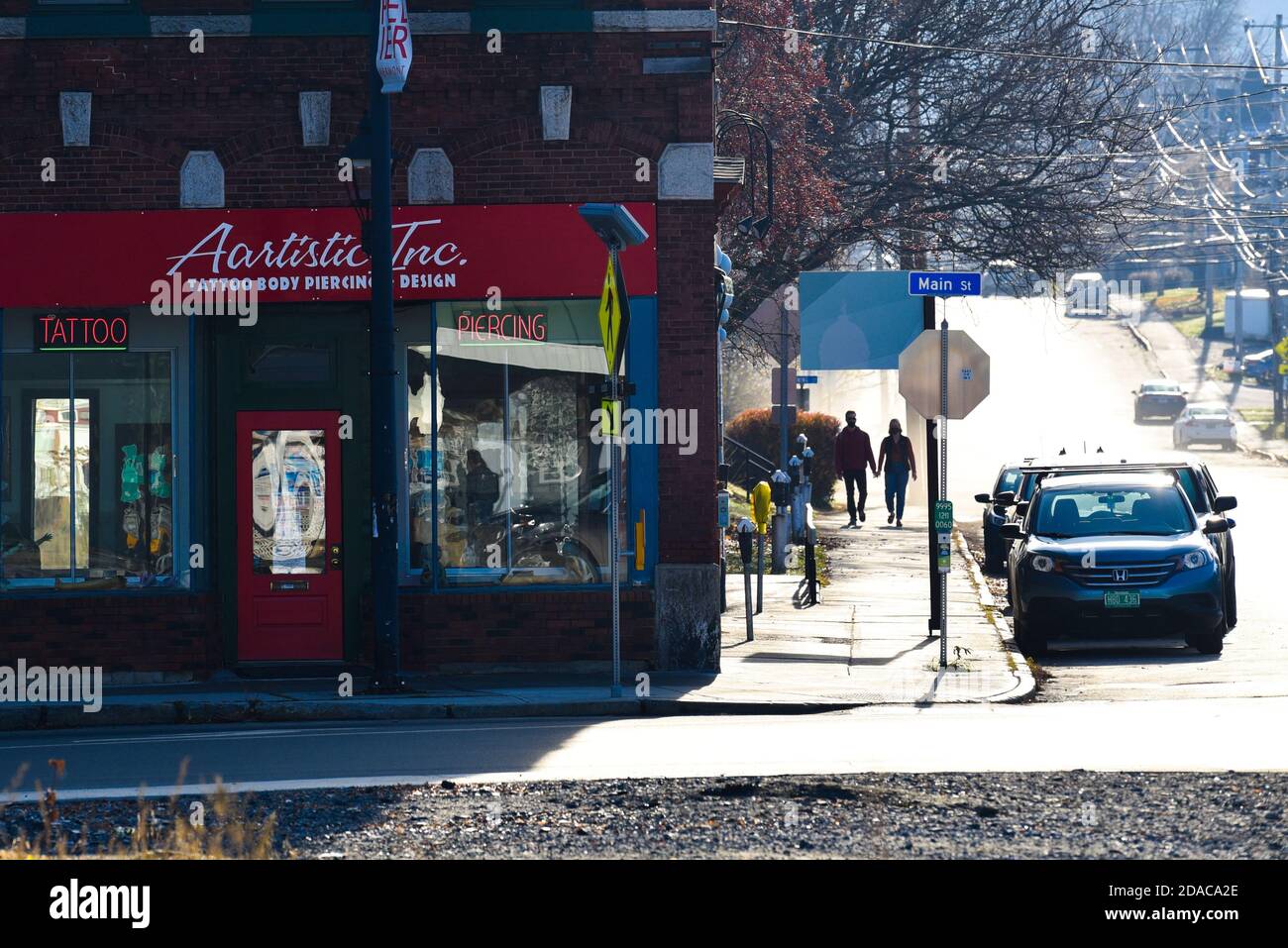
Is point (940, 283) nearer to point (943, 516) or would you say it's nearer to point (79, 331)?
point (943, 516)

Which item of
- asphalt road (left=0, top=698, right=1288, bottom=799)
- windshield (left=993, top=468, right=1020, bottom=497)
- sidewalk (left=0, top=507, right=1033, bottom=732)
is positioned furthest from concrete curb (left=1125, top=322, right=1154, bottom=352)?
asphalt road (left=0, top=698, right=1288, bottom=799)

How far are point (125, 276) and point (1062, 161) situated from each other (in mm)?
16385

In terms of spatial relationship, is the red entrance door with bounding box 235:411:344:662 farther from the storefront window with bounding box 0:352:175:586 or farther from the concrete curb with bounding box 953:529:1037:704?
the concrete curb with bounding box 953:529:1037:704

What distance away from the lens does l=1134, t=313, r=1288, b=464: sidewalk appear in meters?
63.0

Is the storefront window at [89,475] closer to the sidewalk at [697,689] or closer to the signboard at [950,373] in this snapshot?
the sidewalk at [697,689]

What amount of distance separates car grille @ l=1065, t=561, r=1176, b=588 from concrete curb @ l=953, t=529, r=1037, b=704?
0.92 meters

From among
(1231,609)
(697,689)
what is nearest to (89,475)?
(697,689)

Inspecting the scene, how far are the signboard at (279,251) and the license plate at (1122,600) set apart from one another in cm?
503

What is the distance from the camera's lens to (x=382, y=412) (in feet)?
48.0

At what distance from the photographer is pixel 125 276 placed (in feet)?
51.8

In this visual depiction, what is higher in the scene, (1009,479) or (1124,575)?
(1009,479)

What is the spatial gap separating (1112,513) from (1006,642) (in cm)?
165
